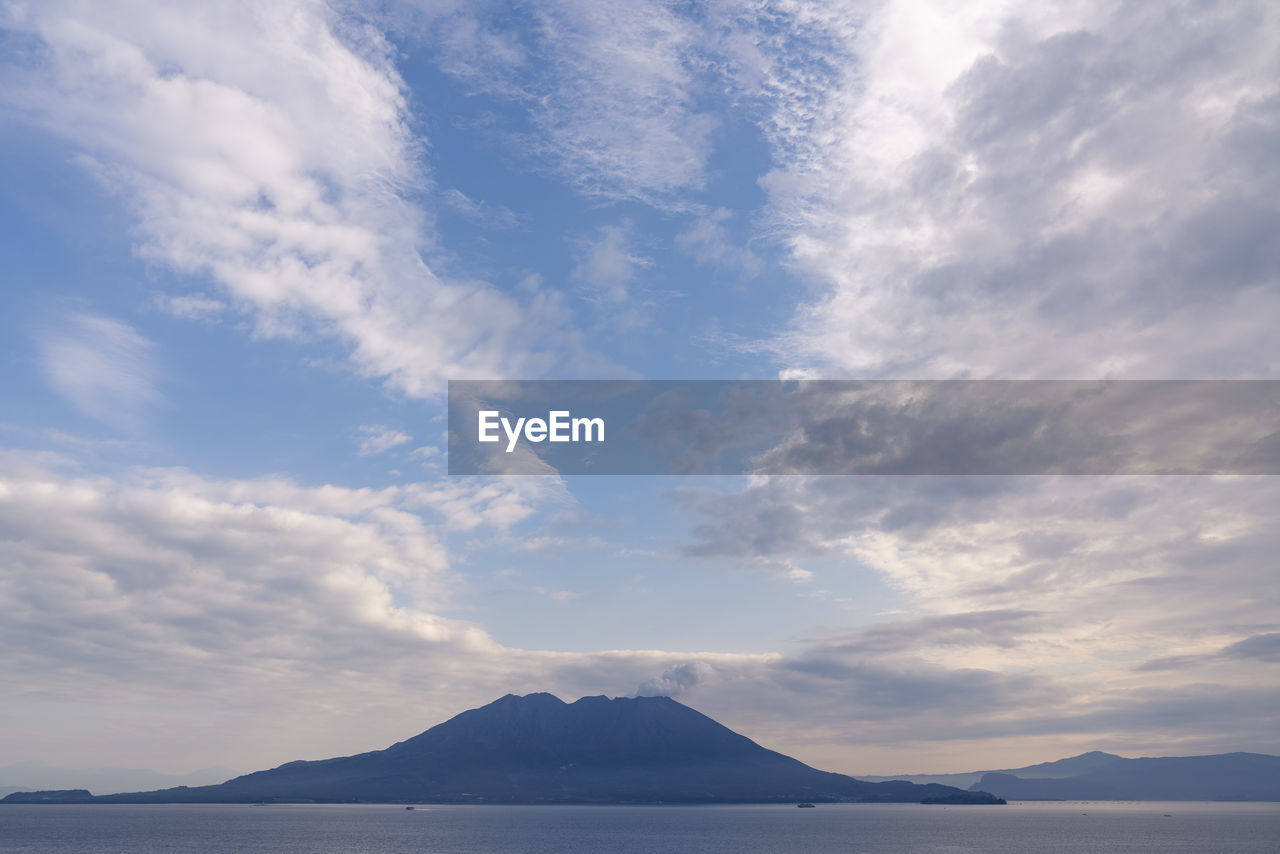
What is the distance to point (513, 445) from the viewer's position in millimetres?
98312

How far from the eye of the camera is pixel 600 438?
336 feet

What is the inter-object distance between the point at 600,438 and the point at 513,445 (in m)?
11.0
